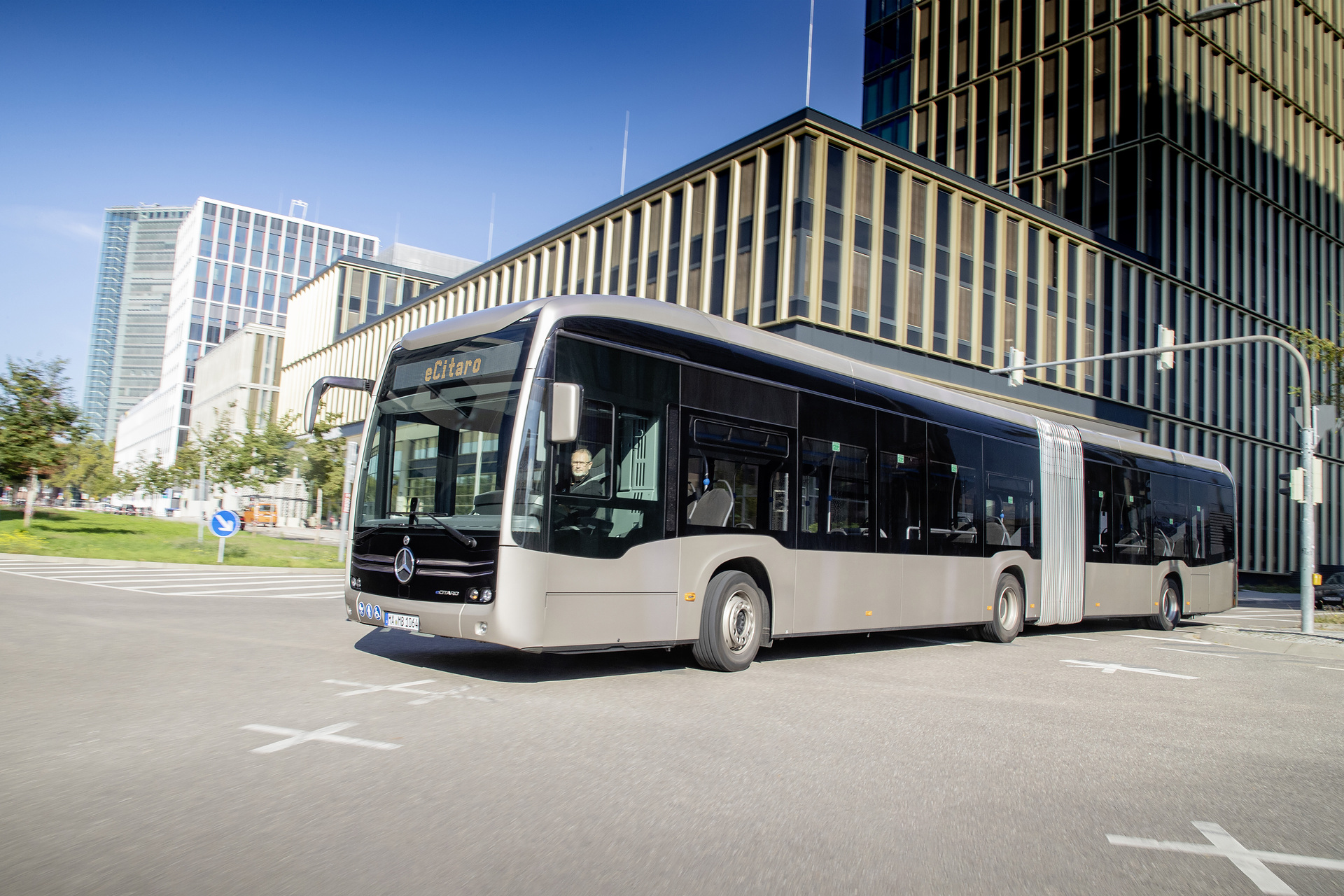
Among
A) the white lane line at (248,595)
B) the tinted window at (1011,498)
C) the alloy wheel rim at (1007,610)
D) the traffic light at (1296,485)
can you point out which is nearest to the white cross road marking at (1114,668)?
the alloy wheel rim at (1007,610)

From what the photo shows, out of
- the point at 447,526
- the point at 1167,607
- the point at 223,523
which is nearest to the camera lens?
the point at 447,526

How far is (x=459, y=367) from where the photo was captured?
7.68 m

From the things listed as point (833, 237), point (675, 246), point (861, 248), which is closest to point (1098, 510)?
point (833, 237)

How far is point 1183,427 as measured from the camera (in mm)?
44312

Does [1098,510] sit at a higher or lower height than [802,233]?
lower

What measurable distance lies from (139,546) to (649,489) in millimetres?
23187

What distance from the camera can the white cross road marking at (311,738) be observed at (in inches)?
196

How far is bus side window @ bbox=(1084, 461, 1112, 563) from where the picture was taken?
47.7 ft

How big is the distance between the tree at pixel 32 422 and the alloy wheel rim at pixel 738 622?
26659mm

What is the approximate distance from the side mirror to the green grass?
18.6 m

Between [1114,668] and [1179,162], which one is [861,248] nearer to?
[1114,668]

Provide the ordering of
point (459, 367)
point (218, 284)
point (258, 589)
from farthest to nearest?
point (218, 284) < point (258, 589) < point (459, 367)

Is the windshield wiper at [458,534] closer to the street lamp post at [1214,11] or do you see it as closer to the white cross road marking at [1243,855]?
the white cross road marking at [1243,855]

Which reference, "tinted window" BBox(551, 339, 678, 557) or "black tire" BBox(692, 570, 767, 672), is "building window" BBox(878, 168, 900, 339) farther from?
"tinted window" BBox(551, 339, 678, 557)
